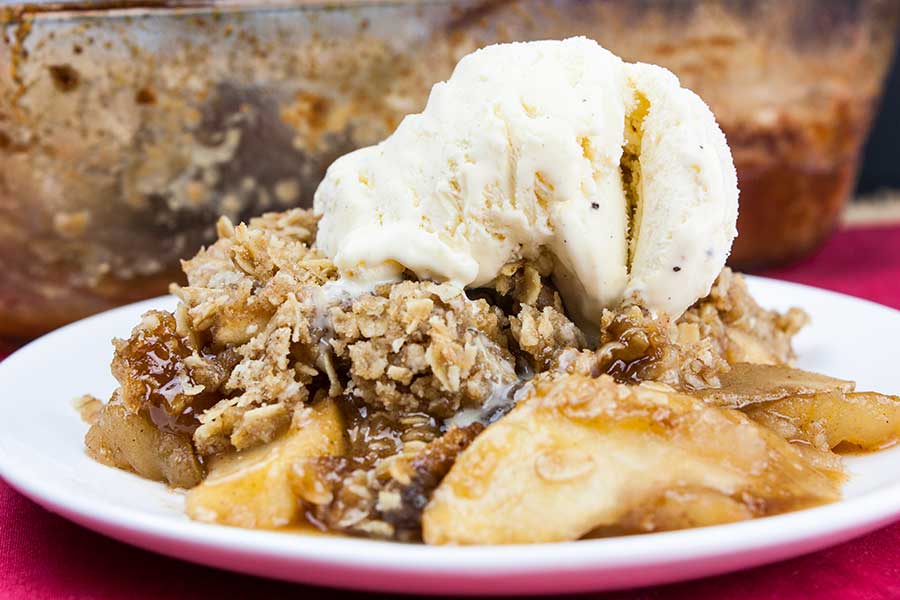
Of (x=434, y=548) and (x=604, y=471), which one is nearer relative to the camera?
(x=434, y=548)

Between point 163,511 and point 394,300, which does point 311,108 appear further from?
point 163,511

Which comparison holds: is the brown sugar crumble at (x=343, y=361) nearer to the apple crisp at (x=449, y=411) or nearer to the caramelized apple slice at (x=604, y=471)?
the apple crisp at (x=449, y=411)

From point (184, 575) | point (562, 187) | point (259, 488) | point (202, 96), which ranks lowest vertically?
point (184, 575)

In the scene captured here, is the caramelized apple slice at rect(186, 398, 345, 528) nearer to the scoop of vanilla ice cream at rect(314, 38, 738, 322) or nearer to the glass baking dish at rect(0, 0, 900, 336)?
the scoop of vanilla ice cream at rect(314, 38, 738, 322)

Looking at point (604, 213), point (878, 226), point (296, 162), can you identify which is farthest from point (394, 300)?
point (878, 226)

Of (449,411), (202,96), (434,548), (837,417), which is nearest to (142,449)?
(449,411)

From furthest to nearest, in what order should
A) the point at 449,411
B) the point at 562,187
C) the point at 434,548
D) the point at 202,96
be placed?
the point at 202,96
the point at 562,187
the point at 449,411
the point at 434,548

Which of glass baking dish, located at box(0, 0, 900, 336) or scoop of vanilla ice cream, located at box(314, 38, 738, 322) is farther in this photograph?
→ glass baking dish, located at box(0, 0, 900, 336)

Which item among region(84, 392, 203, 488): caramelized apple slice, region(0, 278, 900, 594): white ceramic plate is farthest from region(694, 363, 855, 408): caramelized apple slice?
region(84, 392, 203, 488): caramelized apple slice

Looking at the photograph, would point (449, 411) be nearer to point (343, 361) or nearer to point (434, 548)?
point (343, 361)
